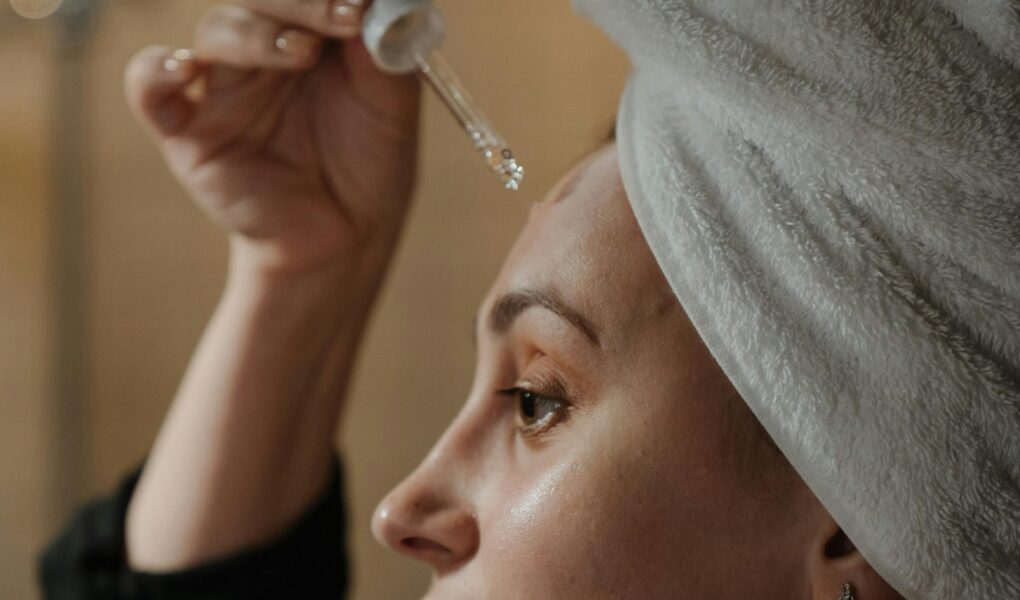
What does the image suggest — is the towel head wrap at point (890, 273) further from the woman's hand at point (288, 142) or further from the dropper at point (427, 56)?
the woman's hand at point (288, 142)

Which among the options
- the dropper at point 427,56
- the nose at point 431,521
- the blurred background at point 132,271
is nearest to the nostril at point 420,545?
the nose at point 431,521

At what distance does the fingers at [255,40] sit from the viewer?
829 millimetres

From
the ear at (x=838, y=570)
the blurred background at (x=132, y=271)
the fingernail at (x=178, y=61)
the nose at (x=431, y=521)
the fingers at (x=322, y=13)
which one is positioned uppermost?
the fingers at (x=322, y=13)

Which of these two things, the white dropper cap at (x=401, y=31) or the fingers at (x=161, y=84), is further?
the fingers at (x=161, y=84)

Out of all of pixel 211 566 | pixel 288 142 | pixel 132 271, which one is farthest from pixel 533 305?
pixel 132 271

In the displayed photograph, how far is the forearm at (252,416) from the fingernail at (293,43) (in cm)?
26

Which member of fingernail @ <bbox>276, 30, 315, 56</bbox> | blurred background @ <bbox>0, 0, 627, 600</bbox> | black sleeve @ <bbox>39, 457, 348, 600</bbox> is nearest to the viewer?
fingernail @ <bbox>276, 30, 315, 56</bbox>

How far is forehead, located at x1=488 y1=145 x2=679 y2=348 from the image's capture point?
67 centimetres

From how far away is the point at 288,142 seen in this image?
3.26ft

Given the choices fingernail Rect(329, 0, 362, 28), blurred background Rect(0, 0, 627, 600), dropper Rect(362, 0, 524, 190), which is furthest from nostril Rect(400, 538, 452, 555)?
blurred background Rect(0, 0, 627, 600)

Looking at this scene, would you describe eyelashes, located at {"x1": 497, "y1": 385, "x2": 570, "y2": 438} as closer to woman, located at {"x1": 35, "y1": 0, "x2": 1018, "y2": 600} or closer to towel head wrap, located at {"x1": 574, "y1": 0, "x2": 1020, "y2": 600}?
woman, located at {"x1": 35, "y1": 0, "x2": 1018, "y2": 600}

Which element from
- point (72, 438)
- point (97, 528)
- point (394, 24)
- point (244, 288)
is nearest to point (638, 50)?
point (394, 24)

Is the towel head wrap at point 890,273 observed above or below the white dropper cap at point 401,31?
above

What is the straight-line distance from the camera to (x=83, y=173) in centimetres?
175
